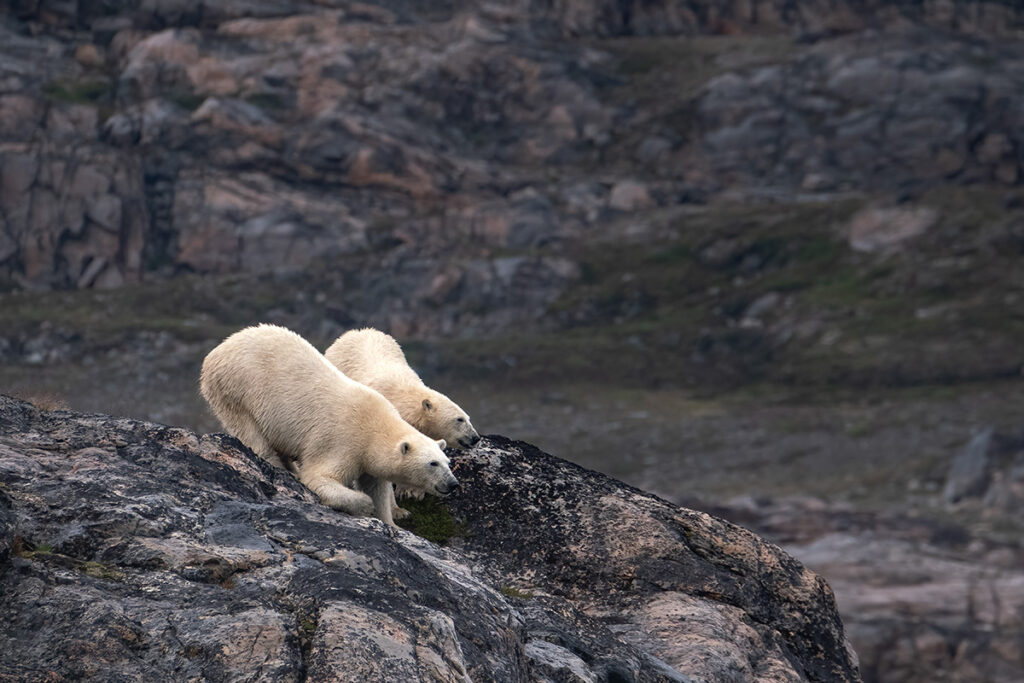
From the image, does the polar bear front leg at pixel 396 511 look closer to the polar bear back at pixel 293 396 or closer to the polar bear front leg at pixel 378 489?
the polar bear front leg at pixel 378 489

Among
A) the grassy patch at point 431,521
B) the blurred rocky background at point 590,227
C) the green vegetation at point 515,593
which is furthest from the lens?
the blurred rocky background at point 590,227

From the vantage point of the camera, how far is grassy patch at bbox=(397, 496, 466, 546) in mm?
12891

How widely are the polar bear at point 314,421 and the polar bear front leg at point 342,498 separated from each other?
1.10 feet

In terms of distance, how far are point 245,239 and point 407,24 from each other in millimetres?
28942

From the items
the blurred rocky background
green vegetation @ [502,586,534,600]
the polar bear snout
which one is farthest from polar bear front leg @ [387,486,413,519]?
the blurred rocky background

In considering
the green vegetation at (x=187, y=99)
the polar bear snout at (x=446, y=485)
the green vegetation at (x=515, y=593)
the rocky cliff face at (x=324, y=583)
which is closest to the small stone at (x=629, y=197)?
the green vegetation at (x=187, y=99)

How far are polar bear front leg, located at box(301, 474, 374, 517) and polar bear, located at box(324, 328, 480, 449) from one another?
2.63 meters

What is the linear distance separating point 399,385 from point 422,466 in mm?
2796

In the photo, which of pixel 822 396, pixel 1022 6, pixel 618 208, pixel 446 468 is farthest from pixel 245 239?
pixel 446 468

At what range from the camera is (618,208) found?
99.2 metres

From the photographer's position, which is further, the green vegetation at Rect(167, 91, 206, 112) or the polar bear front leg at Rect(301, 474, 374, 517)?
the green vegetation at Rect(167, 91, 206, 112)

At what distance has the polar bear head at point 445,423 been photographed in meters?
13.8

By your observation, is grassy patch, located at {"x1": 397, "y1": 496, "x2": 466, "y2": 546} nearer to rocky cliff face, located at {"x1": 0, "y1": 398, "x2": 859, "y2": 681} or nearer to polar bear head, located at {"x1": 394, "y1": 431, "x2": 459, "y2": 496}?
rocky cliff face, located at {"x1": 0, "y1": 398, "x2": 859, "y2": 681}

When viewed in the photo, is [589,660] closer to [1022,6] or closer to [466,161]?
[466,161]
